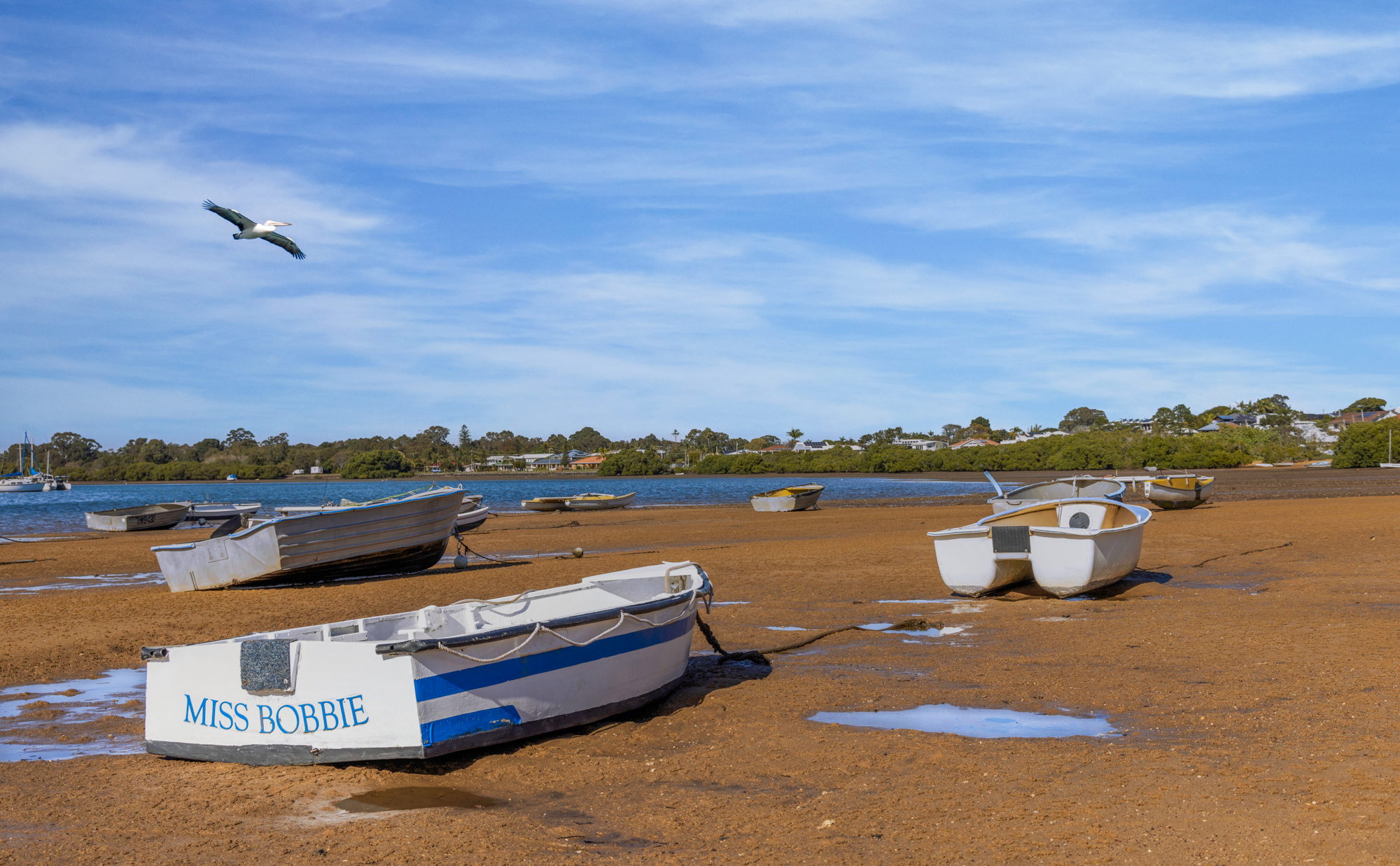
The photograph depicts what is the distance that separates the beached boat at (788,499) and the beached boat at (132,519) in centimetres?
2314

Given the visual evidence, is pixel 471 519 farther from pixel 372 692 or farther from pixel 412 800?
pixel 412 800

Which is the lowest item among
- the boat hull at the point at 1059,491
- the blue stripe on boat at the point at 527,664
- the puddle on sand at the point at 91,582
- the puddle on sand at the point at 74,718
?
the puddle on sand at the point at 91,582

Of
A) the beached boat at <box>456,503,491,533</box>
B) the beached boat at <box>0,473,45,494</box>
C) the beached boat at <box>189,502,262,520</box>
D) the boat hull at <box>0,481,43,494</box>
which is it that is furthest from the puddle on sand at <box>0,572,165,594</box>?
the beached boat at <box>0,473,45,494</box>

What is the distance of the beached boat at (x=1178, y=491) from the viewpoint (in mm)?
33656

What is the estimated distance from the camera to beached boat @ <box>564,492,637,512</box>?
Result: 47.4m

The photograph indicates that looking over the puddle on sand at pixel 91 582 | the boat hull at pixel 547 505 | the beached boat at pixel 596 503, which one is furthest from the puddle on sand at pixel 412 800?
the beached boat at pixel 596 503

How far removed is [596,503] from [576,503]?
946 mm

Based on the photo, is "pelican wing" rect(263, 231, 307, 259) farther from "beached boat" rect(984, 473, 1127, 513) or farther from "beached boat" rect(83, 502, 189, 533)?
"beached boat" rect(83, 502, 189, 533)

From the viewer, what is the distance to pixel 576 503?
4775cm

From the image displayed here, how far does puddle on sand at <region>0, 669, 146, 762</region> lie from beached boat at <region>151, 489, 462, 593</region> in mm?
6873

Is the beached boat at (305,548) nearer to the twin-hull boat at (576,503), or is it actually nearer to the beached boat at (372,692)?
the beached boat at (372,692)

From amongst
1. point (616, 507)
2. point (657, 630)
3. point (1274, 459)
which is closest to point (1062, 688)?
point (657, 630)

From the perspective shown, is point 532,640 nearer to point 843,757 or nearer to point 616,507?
point 843,757

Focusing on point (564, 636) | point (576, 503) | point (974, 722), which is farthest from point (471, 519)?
point (974, 722)
